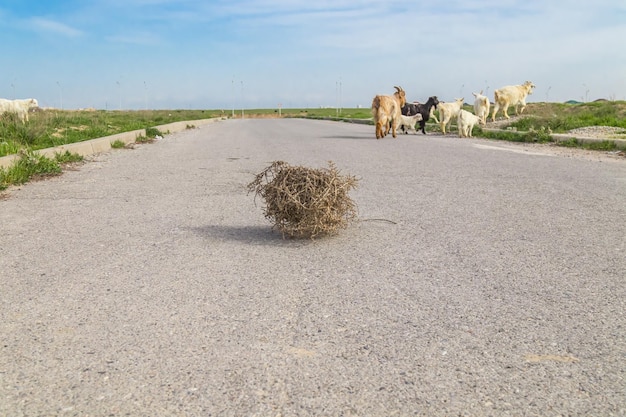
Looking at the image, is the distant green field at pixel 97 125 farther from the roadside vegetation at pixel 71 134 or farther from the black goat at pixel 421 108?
the black goat at pixel 421 108

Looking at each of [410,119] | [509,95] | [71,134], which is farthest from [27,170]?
[509,95]

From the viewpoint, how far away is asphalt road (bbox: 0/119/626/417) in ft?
8.58

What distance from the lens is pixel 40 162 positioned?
1015cm

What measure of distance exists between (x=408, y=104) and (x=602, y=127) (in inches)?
310

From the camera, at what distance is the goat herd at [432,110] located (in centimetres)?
1992

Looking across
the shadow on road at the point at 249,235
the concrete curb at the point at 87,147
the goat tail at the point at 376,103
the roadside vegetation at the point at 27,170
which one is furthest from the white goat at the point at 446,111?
the shadow on road at the point at 249,235

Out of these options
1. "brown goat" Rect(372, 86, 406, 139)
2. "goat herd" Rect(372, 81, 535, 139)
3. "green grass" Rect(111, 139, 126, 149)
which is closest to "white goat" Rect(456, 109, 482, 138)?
"goat herd" Rect(372, 81, 535, 139)

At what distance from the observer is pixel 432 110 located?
2498cm

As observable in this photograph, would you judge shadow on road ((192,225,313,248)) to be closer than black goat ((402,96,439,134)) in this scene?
Yes

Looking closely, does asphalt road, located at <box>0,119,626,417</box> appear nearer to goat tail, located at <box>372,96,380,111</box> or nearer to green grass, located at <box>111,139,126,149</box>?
green grass, located at <box>111,139,126,149</box>

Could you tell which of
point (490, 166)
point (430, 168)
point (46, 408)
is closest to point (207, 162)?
point (430, 168)

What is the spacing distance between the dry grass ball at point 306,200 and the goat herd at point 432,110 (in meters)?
14.6

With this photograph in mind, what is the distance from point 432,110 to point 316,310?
73.4ft

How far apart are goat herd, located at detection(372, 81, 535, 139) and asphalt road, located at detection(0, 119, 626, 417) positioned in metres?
12.8
